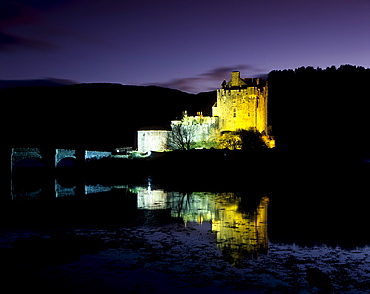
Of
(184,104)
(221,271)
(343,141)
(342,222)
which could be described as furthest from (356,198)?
(184,104)

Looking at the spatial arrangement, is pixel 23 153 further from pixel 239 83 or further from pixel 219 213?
pixel 219 213

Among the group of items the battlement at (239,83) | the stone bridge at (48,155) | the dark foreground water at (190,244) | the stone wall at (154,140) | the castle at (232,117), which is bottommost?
the dark foreground water at (190,244)

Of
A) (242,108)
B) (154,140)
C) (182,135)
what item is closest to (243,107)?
(242,108)

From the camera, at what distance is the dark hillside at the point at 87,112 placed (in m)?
110

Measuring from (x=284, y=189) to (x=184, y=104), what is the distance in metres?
127

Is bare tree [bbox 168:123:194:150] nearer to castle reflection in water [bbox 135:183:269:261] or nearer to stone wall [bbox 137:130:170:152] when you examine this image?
stone wall [bbox 137:130:170:152]

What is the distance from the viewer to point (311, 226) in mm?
18625

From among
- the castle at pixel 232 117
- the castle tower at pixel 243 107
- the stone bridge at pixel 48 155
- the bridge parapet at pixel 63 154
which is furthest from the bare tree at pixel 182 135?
Answer: the bridge parapet at pixel 63 154

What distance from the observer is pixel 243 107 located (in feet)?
170

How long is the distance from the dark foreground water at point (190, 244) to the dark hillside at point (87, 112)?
7710cm

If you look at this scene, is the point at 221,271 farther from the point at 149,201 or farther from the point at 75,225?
the point at 149,201

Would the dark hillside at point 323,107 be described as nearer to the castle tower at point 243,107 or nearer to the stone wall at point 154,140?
the castle tower at point 243,107

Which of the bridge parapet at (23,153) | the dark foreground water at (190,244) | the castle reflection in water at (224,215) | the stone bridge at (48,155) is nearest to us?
the dark foreground water at (190,244)

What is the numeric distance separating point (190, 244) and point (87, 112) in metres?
133
